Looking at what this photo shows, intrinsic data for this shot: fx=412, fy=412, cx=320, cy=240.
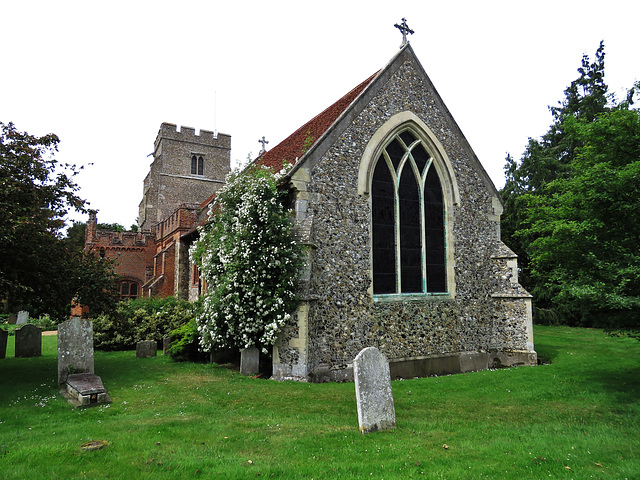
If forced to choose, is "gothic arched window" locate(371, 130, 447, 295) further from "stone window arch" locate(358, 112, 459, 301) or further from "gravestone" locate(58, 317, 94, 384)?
"gravestone" locate(58, 317, 94, 384)

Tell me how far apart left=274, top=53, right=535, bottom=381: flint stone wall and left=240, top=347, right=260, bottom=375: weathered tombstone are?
2.92 feet

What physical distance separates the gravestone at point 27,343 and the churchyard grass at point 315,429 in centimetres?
292

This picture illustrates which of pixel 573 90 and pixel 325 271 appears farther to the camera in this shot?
pixel 573 90

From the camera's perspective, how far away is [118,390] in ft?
28.1

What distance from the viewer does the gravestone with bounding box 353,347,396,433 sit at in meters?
5.84

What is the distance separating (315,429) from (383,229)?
6375 mm

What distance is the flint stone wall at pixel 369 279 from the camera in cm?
974

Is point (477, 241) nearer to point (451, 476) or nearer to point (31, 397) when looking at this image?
point (451, 476)

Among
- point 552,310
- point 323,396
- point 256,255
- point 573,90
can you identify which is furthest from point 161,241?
point 573,90

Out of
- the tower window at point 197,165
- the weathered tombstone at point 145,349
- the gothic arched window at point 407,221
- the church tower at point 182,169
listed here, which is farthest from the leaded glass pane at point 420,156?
the tower window at point 197,165

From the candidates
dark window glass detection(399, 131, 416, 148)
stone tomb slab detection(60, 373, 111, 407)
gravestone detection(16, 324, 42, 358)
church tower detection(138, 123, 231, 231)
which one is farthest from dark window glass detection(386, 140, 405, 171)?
church tower detection(138, 123, 231, 231)

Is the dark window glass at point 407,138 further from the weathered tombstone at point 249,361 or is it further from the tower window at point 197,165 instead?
the tower window at point 197,165

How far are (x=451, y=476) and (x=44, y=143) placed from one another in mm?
10860

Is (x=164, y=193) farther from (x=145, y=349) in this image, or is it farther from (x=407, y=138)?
(x=407, y=138)
